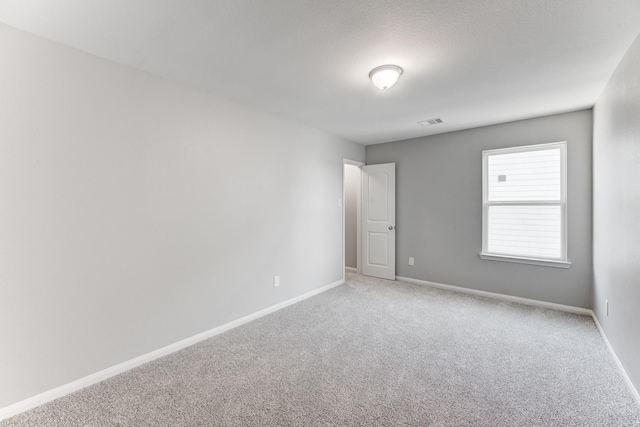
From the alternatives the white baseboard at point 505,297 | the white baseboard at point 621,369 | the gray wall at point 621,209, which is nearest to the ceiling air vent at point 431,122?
the gray wall at point 621,209

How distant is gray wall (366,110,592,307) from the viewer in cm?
349

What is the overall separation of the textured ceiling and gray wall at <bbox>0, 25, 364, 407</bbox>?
0.27 metres

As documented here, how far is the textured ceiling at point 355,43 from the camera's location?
168cm

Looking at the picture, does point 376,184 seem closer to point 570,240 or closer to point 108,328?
point 570,240

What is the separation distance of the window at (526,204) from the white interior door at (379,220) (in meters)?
1.41

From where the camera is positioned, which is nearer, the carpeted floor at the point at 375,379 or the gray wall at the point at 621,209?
the carpeted floor at the point at 375,379

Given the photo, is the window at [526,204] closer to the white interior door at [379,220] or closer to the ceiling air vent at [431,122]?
the ceiling air vent at [431,122]

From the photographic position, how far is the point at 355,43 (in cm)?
203

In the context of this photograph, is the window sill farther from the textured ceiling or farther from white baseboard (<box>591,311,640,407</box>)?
the textured ceiling

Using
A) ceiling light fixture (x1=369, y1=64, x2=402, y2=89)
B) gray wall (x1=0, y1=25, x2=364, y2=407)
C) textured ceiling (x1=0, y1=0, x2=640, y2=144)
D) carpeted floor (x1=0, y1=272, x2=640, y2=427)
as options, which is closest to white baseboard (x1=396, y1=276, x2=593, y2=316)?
carpeted floor (x1=0, y1=272, x2=640, y2=427)

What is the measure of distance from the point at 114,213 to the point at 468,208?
170 inches

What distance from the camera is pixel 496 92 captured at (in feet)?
9.52

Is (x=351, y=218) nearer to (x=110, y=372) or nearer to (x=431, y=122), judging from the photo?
(x=431, y=122)

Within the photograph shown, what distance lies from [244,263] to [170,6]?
93.5 inches
